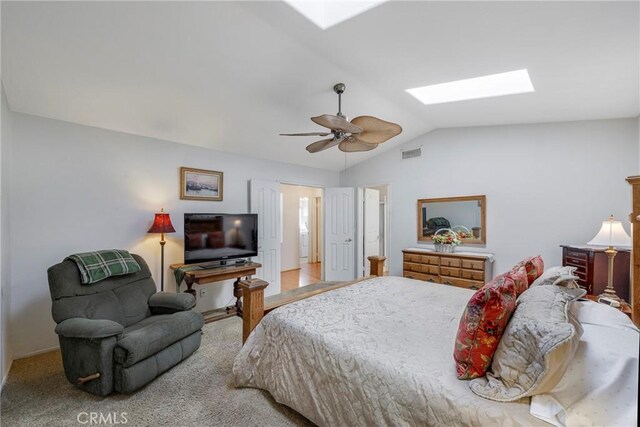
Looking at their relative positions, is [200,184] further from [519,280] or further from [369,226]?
[519,280]

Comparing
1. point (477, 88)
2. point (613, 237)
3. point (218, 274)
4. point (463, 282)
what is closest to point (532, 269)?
point (613, 237)

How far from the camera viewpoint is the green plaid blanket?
2355mm

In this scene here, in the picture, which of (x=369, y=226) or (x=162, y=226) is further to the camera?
(x=369, y=226)

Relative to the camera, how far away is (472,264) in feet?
13.0

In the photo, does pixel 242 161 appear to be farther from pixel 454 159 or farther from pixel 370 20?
pixel 454 159

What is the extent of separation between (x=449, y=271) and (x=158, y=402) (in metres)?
3.92

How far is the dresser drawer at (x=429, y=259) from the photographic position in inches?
169

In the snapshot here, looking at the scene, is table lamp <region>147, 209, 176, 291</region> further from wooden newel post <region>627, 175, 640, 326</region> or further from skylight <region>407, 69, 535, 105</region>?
wooden newel post <region>627, 175, 640, 326</region>

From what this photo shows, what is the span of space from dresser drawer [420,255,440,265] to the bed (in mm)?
2032

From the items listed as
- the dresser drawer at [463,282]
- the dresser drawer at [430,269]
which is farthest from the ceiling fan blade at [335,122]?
the dresser drawer at [463,282]

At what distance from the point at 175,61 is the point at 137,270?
2.04 m

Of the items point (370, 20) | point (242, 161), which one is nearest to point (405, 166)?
point (242, 161)

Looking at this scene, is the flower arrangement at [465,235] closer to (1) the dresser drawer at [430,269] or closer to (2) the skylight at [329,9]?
(1) the dresser drawer at [430,269]

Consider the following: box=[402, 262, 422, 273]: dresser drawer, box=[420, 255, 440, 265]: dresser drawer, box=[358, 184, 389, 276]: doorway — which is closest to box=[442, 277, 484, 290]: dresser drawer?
box=[420, 255, 440, 265]: dresser drawer
